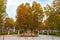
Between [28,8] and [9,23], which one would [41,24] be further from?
[9,23]

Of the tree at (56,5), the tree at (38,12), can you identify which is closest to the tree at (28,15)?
the tree at (38,12)

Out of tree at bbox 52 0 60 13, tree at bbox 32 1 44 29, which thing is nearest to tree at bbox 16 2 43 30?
tree at bbox 32 1 44 29

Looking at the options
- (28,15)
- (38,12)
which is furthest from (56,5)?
(28,15)

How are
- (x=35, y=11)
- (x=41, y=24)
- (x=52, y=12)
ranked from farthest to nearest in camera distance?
1. (x=41, y=24)
2. (x=35, y=11)
3. (x=52, y=12)

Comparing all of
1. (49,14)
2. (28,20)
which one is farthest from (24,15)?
(49,14)

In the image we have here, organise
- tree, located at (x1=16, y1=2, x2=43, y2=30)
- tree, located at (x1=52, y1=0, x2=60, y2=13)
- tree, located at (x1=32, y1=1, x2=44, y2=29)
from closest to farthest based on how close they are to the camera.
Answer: tree, located at (x1=52, y1=0, x2=60, y2=13)
tree, located at (x1=32, y1=1, x2=44, y2=29)
tree, located at (x1=16, y1=2, x2=43, y2=30)

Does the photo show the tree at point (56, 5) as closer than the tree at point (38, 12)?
Yes

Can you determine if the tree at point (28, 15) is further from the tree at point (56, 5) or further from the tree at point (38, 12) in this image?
the tree at point (56, 5)

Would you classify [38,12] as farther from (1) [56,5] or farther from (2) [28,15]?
(2) [28,15]

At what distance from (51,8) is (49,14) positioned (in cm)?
155

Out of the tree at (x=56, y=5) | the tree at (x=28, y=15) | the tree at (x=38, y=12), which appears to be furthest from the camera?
the tree at (x=28, y=15)

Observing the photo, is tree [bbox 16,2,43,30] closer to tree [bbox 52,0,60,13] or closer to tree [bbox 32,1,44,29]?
tree [bbox 32,1,44,29]

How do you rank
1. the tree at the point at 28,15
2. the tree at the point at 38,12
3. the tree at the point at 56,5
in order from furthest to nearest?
the tree at the point at 28,15 < the tree at the point at 38,12 < the tree at the point at 56,5

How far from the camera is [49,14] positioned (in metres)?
41.8
